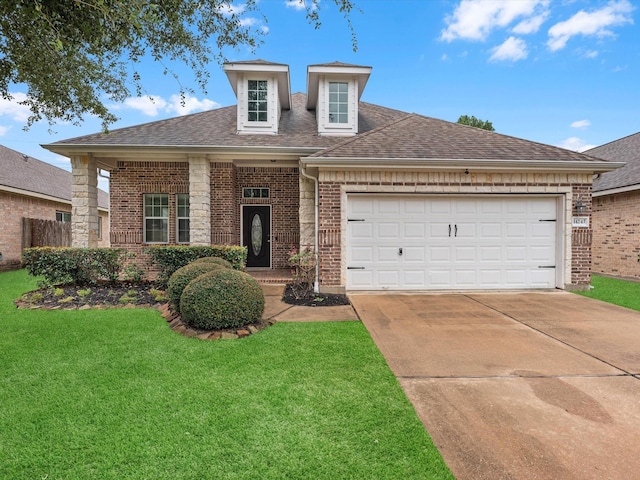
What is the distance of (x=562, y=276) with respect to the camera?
8094mm

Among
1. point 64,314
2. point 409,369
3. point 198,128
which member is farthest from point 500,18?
point 64,314

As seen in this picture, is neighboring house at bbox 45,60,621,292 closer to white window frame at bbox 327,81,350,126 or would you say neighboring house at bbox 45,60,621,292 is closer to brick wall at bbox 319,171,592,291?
brick wall at bbox 319,171,592,291

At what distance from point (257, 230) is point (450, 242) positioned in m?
5.89

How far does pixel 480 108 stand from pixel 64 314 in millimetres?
24236

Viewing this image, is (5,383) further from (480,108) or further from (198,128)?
(480,108)

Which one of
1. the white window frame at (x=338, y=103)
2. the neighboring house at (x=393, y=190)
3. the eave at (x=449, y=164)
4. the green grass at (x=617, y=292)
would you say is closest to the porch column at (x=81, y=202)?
the neighboring house at (x=393, y=190)

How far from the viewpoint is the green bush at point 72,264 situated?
7512mm

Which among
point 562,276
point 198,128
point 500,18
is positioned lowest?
point 562,276

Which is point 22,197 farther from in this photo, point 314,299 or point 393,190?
point 393,190

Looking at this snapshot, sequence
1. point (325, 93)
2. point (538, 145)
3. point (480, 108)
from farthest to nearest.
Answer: point (480, 108), point (325, 93), point (538, 145)

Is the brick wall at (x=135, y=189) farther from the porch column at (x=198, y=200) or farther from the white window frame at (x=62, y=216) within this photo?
the white window frame at (x=62, y=216)

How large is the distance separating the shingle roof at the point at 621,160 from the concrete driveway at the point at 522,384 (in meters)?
6.84

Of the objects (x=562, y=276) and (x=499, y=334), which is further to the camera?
(x=562, y=276)

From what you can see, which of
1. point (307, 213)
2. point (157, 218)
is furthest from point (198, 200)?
point (307, 213)
